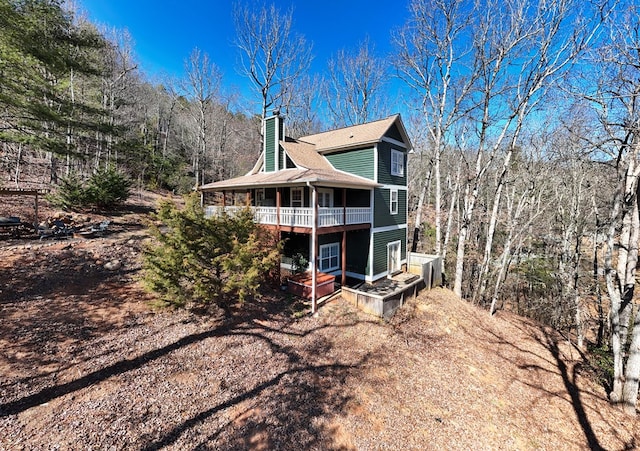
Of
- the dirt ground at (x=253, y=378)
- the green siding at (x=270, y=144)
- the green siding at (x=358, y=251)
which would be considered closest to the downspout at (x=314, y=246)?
the dirt ground at (x=253, y=378)

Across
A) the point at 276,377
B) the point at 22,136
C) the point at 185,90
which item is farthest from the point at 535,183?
the point at 185,90

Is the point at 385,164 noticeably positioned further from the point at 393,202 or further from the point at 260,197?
the point at 260,197

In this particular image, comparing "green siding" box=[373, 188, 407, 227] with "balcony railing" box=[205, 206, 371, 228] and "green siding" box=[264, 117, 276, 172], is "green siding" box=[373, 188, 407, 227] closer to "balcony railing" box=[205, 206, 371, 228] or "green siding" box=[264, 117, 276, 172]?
"balcony railing" box=[205, 206, 371, 228]

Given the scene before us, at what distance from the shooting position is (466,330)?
11.3 metres

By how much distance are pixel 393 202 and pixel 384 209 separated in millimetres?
1039

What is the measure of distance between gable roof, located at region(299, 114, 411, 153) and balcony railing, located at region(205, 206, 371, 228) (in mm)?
3428

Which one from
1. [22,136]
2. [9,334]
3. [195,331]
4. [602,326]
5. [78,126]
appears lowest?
[602,326]

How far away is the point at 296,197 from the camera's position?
13.0 m

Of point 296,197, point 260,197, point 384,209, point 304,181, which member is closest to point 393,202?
point 384,209

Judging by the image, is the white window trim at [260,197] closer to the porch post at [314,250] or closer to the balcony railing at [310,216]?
the balcony railing at [310,216]

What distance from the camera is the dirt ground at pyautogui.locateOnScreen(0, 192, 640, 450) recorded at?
480cm

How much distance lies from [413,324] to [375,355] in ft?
10.7

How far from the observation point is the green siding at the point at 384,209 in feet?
42.9

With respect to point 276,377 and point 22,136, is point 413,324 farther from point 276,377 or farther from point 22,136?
point 22,136
